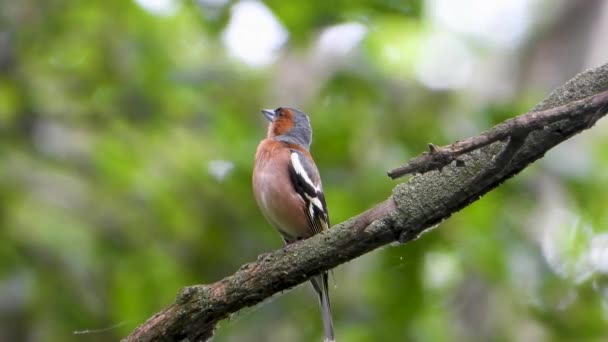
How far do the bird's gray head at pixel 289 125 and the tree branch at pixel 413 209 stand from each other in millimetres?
3037

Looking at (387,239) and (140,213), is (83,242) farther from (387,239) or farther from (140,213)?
(387,239)

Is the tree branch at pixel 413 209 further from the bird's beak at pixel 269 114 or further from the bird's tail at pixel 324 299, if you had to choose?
the bird's beak at pixel 269 114

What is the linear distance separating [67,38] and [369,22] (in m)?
2.81

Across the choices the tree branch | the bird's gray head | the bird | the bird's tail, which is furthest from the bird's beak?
the tree branch

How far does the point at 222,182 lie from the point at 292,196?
134cm

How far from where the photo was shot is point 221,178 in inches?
266

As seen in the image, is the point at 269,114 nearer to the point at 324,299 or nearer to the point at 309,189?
the point at 309,189

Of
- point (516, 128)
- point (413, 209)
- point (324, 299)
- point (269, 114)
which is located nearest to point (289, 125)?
point (269, 114)

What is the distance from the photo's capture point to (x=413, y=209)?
10.8 ft

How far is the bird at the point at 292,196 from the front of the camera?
214 inches

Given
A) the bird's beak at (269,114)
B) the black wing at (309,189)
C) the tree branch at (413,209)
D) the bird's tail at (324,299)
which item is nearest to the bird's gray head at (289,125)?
the bird's beak at (269,114)

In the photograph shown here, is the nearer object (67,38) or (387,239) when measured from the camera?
(387,239)

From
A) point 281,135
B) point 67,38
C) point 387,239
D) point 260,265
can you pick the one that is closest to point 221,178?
point 281,135

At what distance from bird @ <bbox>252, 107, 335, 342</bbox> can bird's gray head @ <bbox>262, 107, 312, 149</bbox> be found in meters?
0.61
